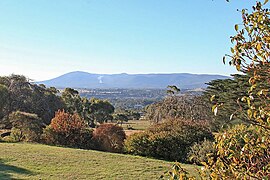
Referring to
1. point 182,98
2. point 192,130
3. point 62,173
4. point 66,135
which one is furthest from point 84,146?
point 182,98

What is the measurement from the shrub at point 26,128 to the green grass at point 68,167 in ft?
18.7

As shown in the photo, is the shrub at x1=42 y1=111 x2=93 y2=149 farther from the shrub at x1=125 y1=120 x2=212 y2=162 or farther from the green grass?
the green grass

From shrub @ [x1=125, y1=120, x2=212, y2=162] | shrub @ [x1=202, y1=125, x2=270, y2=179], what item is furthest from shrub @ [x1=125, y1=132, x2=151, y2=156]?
shrub @ [x1=202, y1=125, x2=270, y2=179]

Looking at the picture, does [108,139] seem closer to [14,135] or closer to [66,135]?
[66,135]

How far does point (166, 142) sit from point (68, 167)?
22.1 ft

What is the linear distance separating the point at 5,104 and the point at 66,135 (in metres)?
12.5

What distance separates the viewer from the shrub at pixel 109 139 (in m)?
17.6

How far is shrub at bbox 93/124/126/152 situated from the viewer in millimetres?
17594

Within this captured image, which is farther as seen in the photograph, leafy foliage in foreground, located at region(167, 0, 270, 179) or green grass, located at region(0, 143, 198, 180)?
green grass, located at region(0, 143, 198, 180)

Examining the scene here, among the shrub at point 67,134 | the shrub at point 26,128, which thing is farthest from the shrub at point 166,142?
the shrub at point 26,128

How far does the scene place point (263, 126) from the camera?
2146mm

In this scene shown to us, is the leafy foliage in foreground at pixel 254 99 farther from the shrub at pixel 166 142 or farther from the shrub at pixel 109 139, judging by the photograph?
the shrub at pixel 109 139

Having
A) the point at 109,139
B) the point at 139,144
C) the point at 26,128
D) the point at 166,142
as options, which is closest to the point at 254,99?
the point at 166,142

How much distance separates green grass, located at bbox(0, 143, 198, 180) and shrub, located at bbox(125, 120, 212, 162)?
356 cm
